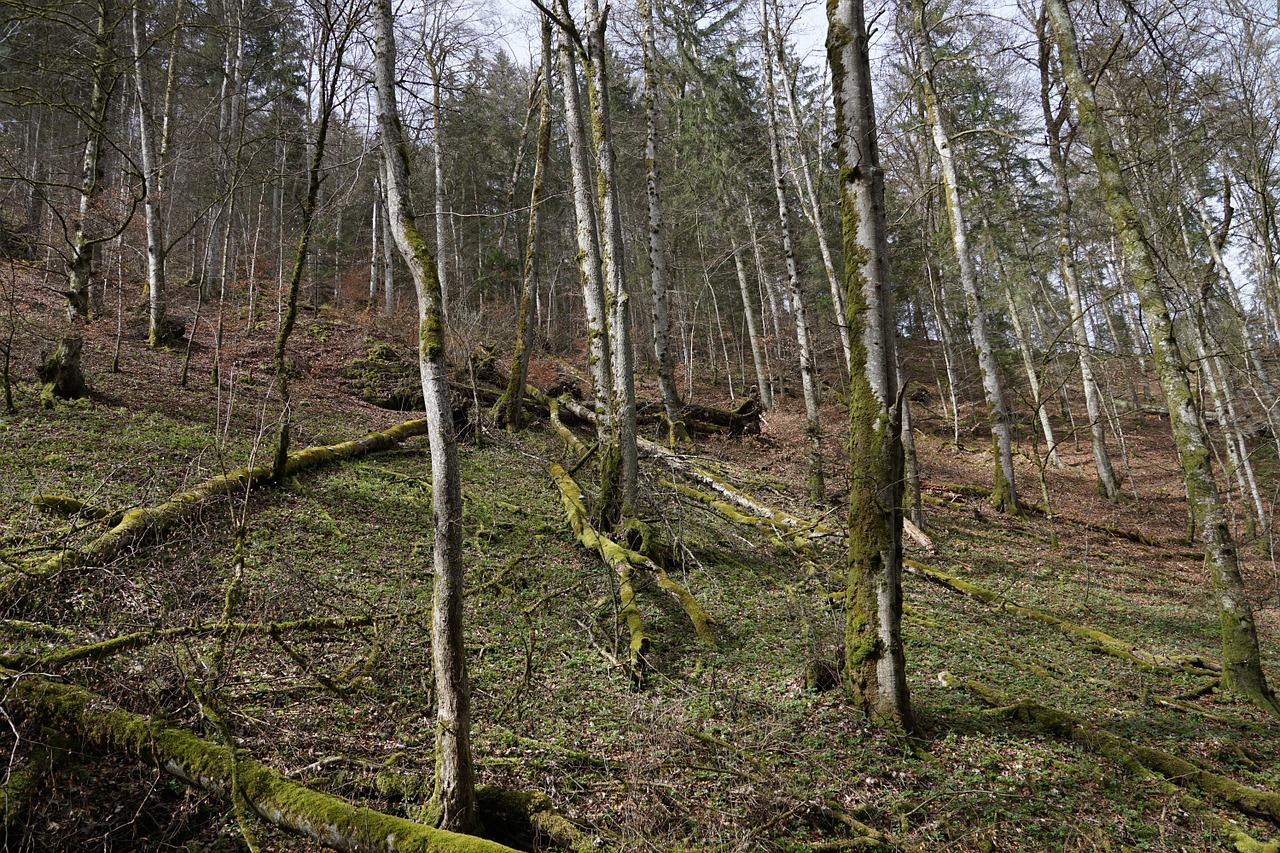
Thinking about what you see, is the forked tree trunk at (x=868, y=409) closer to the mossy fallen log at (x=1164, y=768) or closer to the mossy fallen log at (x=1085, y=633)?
the mossy fallen log at (x=1164, y=768)

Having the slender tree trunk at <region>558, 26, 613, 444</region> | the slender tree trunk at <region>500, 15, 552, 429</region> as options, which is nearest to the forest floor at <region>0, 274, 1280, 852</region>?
the slender tree trunk at <region>558, 26, 613, 444</region>

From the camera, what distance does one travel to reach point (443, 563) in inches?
117

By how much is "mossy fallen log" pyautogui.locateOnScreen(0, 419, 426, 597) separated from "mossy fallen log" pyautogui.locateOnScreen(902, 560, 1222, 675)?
8193mm

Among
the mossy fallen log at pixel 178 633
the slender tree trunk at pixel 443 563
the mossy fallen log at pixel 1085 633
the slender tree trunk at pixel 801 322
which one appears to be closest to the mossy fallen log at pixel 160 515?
the mossy fallen log at pixel 178 633

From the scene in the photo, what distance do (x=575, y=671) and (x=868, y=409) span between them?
126 inches

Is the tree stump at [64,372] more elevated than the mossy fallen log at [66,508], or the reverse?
the tree stump at [64,372]

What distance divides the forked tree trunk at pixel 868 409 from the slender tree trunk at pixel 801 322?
19.9ft

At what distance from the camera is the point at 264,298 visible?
21.8 meters

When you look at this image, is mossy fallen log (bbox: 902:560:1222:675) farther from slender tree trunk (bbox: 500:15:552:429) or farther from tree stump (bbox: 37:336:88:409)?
tree stump (bbox: 37:336:88:409)

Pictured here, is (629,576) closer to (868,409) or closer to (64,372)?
(868,409)

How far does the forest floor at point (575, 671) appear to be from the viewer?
3268mm

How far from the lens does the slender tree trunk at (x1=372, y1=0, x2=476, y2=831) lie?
2.94 m

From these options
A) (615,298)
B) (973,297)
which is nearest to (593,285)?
(615,298)

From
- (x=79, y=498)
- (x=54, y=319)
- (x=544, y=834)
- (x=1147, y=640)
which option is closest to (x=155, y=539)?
(x=79, y=498)
